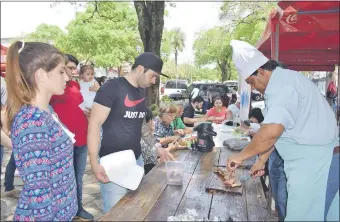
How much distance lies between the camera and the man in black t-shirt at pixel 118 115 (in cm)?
232

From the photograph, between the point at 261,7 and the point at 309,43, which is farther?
the point at 261,7

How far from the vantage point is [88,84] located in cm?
435

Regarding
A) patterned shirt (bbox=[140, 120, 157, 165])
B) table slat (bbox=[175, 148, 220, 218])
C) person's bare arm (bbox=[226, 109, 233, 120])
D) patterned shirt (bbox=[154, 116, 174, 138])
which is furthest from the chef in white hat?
person's bare arm (bbox=[226, 109, 233, 120])

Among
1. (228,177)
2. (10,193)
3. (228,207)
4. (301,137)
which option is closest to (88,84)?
(10,193)

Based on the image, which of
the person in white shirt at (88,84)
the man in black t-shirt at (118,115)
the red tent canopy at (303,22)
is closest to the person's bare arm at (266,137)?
the man in black t-shirt at (118,115)

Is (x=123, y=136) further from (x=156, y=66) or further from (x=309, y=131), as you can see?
(x=309, y=131)

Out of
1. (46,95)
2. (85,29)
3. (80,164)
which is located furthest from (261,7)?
(46,95)

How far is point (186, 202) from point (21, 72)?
4.15 feet

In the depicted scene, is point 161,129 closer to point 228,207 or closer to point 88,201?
point 88,201

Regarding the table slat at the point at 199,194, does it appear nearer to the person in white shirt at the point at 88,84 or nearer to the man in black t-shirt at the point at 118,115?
the man in black t-shirt at the point at 118,115

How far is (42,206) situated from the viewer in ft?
4.71

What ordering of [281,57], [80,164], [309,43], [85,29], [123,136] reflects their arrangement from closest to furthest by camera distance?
1. [123,136]
2. [80,164]
3. [309,43]
4. [281,57]
5. [85,29]

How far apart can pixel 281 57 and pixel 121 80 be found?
17.8 ft

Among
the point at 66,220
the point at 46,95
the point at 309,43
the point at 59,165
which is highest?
the point at 309,43
